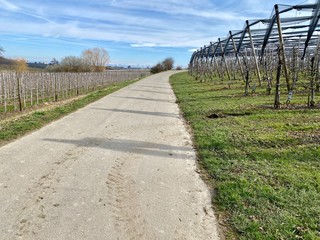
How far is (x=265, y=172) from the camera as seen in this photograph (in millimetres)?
4203

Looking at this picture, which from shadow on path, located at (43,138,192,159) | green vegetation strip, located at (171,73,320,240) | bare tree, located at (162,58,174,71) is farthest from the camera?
bare tree, located at (162,58,174,71)

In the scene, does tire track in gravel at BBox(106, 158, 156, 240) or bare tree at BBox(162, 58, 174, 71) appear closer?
tire track in gravel at BBox(106, 158, 156, 240)

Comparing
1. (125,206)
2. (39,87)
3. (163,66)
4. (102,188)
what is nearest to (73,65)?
(39,87)

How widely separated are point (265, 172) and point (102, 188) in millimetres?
2560

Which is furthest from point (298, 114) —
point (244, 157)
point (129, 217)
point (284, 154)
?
point (129, 217)

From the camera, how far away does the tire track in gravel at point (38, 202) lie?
2730 millimetres

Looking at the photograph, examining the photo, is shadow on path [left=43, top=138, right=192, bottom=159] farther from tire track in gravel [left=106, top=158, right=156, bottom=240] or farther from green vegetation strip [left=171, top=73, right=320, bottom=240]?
tire track in gravel [left=106, top=158, right=156, bottom=240]

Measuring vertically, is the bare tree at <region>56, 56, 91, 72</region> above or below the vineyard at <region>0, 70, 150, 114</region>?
above

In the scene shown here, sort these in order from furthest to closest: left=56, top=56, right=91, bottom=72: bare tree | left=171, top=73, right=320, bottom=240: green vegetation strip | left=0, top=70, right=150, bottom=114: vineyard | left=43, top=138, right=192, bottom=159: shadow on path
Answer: left=56, top=56, right=91, bottom=72: bare tree, left=0, top=70, right=150, bottom=114: vineyard, left=43, top=138, right=192, bottom=159: shadow on path, left=171, top=73, right=320, bottom=240: green vegetation strip

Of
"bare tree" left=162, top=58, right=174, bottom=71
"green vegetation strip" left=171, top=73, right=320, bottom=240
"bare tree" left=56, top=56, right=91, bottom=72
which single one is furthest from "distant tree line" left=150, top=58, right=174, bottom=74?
"green vegetation strip" left=171, top=73, right=320, bottom=240

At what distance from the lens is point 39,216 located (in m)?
2.95

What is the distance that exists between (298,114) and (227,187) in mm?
6144

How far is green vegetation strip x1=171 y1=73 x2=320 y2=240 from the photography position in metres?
2.83

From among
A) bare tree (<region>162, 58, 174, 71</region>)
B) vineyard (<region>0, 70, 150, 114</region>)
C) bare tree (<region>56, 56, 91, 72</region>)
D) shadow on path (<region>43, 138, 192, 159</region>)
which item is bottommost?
shadow on path (<region>43, 138, 192, 159</region>)
